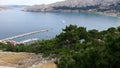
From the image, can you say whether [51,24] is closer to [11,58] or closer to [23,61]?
[11,58]

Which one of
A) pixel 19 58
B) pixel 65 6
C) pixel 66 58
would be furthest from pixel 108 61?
pixel 65 6

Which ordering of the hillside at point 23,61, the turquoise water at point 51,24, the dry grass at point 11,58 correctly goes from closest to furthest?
the hillside at point 23,61 < the dry grass at point 11,58 < the turquoise water at point 51,24

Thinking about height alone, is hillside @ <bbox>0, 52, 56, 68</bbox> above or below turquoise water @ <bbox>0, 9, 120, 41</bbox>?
above

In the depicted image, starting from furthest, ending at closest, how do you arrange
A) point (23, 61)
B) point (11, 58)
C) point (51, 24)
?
point (51, 24) → point (11, 58) → point (23, 61)

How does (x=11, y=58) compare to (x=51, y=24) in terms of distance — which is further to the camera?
(x=51, y=24)

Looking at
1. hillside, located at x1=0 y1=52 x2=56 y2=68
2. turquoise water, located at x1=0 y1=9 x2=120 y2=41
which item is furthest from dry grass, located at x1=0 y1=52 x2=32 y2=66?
turquoise water, located at x1=0 y1=9 x2=120 y2=41

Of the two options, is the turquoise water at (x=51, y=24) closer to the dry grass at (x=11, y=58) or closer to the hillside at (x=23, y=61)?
the dry grass at (x=11, y=58)

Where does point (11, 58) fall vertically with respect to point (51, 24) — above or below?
above

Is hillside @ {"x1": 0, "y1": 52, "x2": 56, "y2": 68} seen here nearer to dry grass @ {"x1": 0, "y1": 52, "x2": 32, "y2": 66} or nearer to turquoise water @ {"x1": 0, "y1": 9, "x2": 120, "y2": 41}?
dry grass @ {"x1": 0, "y1": 52, "x2": 32, "y2": 66}

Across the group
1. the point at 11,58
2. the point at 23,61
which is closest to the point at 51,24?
the point at 11,58

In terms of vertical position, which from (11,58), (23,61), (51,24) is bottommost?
(51,24)

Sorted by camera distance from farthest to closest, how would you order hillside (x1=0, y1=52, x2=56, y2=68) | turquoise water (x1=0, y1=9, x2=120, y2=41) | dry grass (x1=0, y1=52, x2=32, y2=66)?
turquoise water (x1=0, y1=9, x2=120, y2=41) < dry grass (x1=0, y1=52, x2=32, y2=66) < hillside (x1=0, y1=52, x2=56, y2=68)

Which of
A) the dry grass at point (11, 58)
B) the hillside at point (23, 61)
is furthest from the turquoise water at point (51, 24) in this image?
the hillside at point (23, 61)
